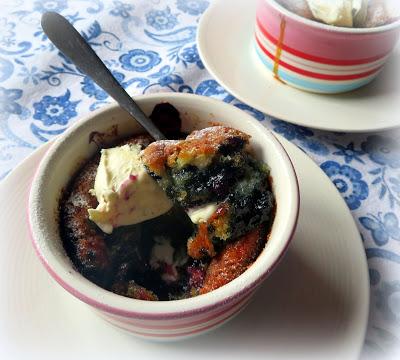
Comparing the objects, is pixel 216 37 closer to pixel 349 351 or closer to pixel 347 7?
pixel 347 7

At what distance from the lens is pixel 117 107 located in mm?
723

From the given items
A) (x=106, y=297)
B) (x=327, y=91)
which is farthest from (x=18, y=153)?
(x=327, y=91)

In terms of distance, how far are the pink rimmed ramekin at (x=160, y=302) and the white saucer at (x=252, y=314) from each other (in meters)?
0.05

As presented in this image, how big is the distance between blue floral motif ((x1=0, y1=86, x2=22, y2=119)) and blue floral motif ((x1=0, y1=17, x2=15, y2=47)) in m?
0.17

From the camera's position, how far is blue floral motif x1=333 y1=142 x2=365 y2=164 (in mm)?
960

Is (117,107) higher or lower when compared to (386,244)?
higher

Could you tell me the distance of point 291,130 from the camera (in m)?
1.02

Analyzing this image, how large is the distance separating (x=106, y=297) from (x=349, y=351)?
0.33 meters

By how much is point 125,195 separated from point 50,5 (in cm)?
86

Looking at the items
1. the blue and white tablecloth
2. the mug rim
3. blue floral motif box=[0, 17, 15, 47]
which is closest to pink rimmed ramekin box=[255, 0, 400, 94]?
the mug rim

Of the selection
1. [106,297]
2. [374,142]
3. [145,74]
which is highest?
[106,297]

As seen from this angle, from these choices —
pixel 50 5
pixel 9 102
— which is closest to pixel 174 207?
pixel 9 102

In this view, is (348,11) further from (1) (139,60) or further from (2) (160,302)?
(2) (160,302)

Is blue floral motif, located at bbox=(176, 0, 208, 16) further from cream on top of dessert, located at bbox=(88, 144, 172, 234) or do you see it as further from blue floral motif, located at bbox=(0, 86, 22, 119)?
cream on top of dessert, located at bbox=(88, 144, 172, 234)
